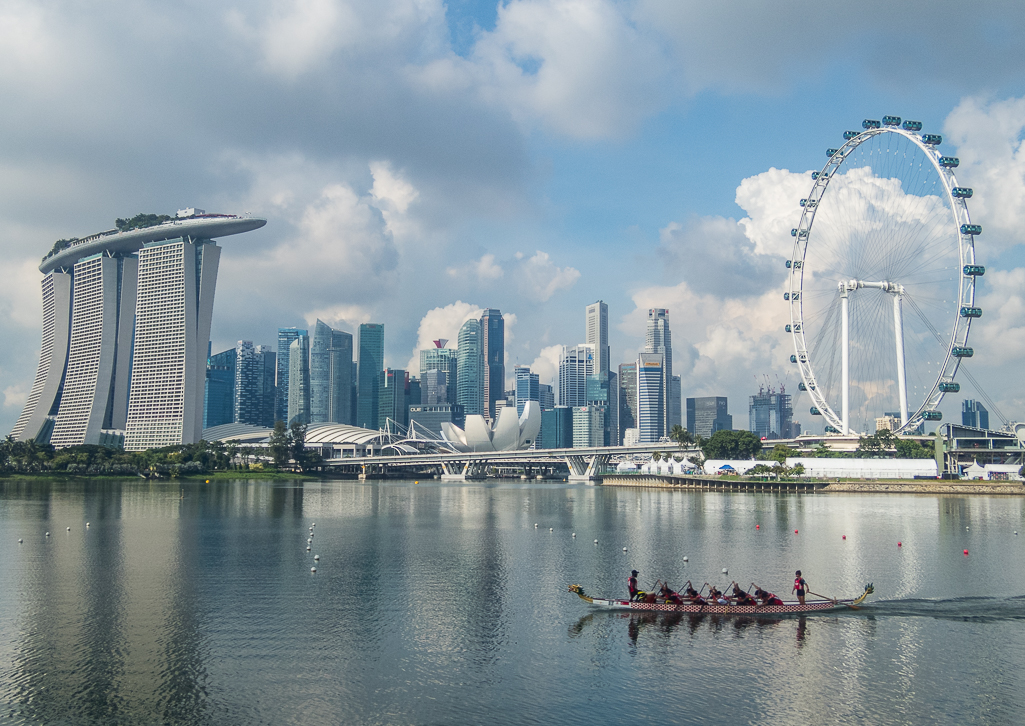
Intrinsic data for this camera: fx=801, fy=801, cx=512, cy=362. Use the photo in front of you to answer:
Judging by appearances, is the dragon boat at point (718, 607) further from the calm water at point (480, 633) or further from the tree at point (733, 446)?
the tree at point (733, 446)

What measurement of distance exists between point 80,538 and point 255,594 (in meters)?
27.7

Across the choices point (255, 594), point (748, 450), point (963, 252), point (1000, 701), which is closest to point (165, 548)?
point (255, 594)

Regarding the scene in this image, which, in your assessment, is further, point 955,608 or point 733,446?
point 733,446

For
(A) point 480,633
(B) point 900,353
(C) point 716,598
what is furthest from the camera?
(B) point 900,353

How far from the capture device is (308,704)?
23.9 m

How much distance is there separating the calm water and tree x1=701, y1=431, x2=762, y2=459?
336ft

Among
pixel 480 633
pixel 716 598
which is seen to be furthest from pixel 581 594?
pixel 480 633

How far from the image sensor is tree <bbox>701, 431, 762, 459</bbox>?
16512cm

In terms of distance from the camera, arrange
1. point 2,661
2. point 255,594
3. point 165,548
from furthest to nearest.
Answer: point 165,548 < point 255,594 < point 2,661

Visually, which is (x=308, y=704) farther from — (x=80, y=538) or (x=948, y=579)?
(x=80, y=538)

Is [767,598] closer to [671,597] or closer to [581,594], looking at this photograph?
[671,597]

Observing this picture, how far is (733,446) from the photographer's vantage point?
16462 cm

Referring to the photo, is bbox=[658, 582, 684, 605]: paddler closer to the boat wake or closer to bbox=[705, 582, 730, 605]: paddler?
bbox=[705, 582, 730, 605]: paddler

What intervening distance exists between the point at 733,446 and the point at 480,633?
14095 centimetres
